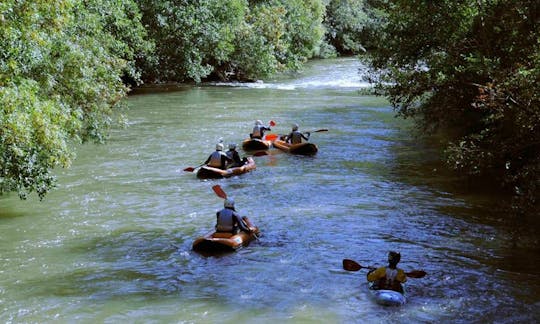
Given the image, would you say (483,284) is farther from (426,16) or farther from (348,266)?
(426,16)

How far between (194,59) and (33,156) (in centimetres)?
2267

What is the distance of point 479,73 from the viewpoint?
11.8 meters

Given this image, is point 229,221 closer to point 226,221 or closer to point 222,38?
point 226,221

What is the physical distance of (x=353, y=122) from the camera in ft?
79.6

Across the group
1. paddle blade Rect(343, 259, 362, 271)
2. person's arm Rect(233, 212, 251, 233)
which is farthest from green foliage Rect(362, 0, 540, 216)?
person's arm Rect(233, 212, 251, 233)

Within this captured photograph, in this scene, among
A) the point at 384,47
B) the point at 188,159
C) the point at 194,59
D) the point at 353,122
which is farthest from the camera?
the point at 194,59

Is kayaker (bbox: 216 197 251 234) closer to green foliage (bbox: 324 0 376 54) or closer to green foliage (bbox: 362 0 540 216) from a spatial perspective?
green foliage (bbox: 362 0 540 216)

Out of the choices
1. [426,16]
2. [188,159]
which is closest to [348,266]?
[426,16]

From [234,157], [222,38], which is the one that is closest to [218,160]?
[234,157]

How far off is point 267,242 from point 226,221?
86cm

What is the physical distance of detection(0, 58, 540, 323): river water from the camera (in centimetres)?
890

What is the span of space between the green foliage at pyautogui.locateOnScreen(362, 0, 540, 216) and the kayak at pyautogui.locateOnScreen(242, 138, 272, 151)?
161 inches

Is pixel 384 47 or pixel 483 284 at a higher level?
pixel 384 47

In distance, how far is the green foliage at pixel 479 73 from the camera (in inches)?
353
